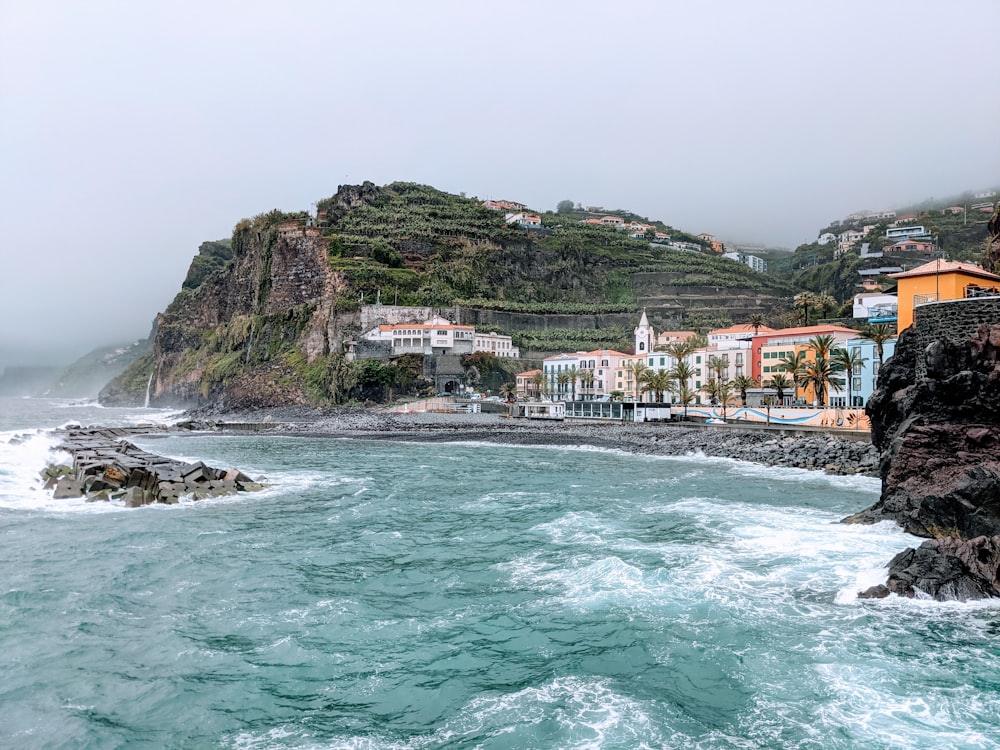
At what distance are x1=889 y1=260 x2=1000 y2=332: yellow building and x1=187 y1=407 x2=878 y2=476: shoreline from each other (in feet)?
32.8

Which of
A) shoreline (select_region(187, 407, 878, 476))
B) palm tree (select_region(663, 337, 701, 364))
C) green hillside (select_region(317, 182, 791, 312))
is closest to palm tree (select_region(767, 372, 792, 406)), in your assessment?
shoreline (select_region(187, 407, 878, 476))

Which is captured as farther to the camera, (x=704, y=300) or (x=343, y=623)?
(x=704, y=300)

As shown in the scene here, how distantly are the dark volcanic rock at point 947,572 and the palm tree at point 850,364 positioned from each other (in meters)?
36.5

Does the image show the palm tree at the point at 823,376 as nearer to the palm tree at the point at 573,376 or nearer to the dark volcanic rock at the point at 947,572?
the palm tree at the point at 573,376

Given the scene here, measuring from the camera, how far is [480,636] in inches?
434

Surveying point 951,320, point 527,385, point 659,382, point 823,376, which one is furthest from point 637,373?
point 951,320

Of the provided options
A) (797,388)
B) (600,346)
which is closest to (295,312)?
(600,346)

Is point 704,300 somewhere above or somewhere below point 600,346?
above

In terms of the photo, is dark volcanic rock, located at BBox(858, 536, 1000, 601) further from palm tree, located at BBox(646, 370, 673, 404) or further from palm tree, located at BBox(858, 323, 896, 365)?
palm tree, located at BBox(646, 370, 673, 404)

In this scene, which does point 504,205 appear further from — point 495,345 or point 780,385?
point 780,385

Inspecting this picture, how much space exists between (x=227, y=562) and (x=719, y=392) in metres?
54.9

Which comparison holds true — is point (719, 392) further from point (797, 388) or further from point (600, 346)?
point (600, 346)

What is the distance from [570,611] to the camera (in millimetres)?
12102

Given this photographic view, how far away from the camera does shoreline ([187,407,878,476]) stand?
3472 cm
